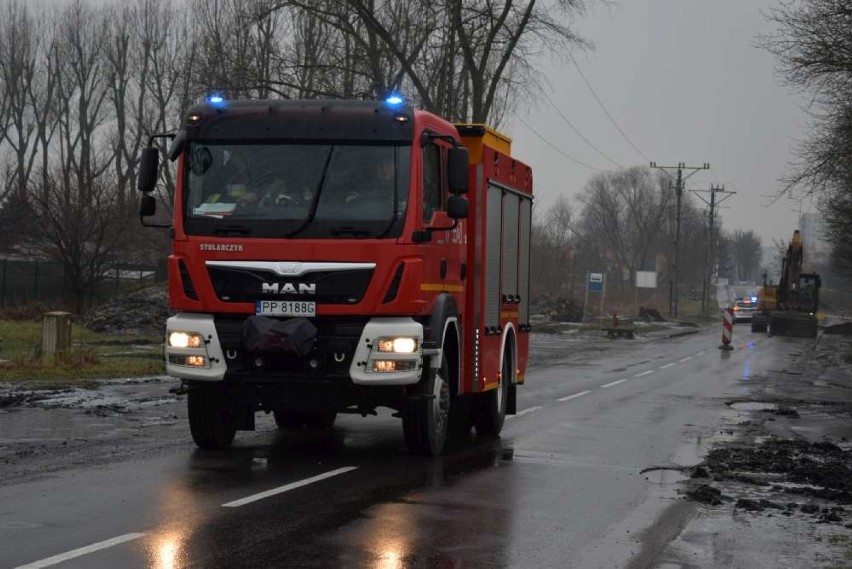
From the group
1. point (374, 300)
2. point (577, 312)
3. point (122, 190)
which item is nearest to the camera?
point (374, 300)

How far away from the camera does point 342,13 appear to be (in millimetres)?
36250

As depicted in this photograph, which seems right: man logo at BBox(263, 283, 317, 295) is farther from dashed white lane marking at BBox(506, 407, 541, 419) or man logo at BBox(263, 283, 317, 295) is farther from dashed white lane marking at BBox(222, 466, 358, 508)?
dashed white lane marking at BBox(506, 407, 541, 419)

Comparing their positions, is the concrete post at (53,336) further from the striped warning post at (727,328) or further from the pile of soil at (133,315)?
the striped warning post at (727,328)

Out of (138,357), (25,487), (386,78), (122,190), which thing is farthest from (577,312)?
(25,487)

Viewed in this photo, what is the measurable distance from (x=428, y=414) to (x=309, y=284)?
1.75 metres

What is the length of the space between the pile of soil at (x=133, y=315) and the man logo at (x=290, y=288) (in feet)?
81.5

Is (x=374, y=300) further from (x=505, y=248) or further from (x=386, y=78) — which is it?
(x=386, y=78)

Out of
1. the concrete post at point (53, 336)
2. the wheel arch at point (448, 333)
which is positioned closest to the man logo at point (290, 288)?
the wheel arch at point (448, 333)

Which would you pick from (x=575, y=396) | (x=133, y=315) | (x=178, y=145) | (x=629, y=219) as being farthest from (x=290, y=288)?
(x=629, y=219)

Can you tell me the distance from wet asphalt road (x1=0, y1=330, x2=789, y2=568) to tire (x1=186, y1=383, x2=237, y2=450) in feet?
0.53

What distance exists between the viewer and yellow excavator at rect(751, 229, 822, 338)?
194 ft

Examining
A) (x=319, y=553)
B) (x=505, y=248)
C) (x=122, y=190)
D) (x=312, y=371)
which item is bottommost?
(x=319, y=553)

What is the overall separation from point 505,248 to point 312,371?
3965 mm

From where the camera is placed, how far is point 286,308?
35.3 feet
